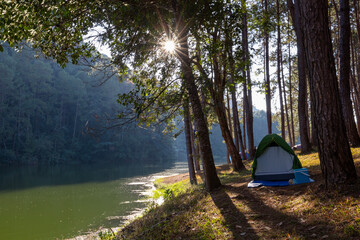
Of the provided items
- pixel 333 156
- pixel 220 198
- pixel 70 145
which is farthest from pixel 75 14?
pixel 70 145

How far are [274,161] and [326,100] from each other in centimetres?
402

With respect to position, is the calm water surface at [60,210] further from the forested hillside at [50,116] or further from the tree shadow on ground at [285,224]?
the forested hillside at [50,116]

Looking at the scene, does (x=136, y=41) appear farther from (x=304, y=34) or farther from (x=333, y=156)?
(x=333, y=156)

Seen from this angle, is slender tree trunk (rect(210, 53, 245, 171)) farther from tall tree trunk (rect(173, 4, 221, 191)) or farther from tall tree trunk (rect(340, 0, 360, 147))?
tall tree trunk (rect(340, 0, 360, 147))

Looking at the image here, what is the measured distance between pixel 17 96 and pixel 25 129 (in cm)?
616

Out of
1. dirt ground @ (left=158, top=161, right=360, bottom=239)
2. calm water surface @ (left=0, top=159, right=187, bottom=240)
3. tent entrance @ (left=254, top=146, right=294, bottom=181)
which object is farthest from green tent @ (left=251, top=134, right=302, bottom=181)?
calm water surface @ (left=0, top=159, right=187, bottom=240)

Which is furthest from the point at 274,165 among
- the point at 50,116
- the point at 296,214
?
the point at 50,116

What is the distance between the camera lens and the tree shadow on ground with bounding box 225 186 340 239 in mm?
3965

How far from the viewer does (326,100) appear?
201 inches

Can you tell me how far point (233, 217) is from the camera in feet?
18.4

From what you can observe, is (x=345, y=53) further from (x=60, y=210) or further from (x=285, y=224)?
(x=60, y=210)

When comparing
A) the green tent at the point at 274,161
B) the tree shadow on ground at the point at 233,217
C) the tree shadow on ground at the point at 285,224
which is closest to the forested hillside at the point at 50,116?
the green tent at the point at 274,161

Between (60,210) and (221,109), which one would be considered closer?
(221,109)

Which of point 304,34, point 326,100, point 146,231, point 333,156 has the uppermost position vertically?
point 304,34
